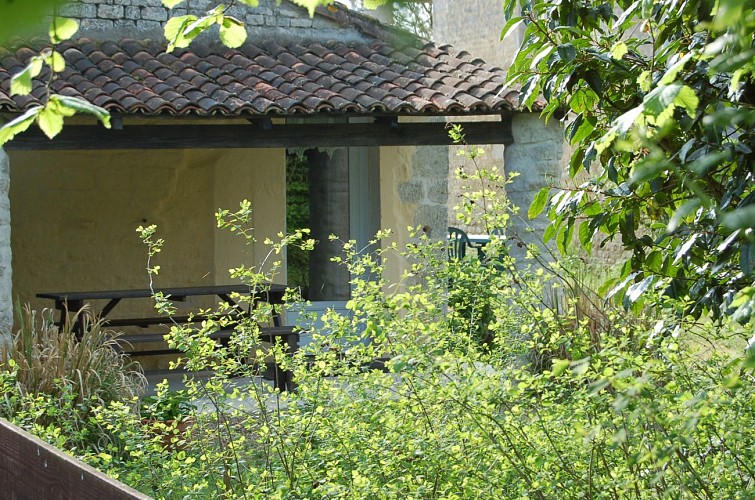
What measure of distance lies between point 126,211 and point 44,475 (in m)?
8.33

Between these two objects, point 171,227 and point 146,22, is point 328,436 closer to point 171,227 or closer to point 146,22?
point 146,22

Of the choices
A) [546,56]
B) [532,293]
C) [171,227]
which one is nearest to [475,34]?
[171,227]

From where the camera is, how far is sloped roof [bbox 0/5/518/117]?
768cm

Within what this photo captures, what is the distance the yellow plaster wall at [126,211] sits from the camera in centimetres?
1020

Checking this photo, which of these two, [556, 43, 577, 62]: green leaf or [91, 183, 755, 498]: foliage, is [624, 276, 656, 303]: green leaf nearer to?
[91, 183, 755, 498]: foliage

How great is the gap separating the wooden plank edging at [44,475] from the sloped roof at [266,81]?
4.79 metres

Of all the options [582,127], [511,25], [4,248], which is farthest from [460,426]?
[4,248]

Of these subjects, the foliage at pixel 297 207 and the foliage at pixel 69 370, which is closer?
the foliage at pixel 69 370

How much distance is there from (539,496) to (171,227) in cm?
816

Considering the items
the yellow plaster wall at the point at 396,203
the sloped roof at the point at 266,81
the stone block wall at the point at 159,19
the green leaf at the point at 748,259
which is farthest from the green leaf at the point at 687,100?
the yellow plaster wall at the point at 396,203

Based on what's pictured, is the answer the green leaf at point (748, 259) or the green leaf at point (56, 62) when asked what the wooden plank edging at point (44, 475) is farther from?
the green leaf at point (748, 259)

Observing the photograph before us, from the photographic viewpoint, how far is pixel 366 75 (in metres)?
8.70

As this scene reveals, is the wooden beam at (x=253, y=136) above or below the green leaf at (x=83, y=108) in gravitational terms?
above

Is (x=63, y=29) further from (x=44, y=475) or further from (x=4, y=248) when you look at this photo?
(x=4, y=248)
